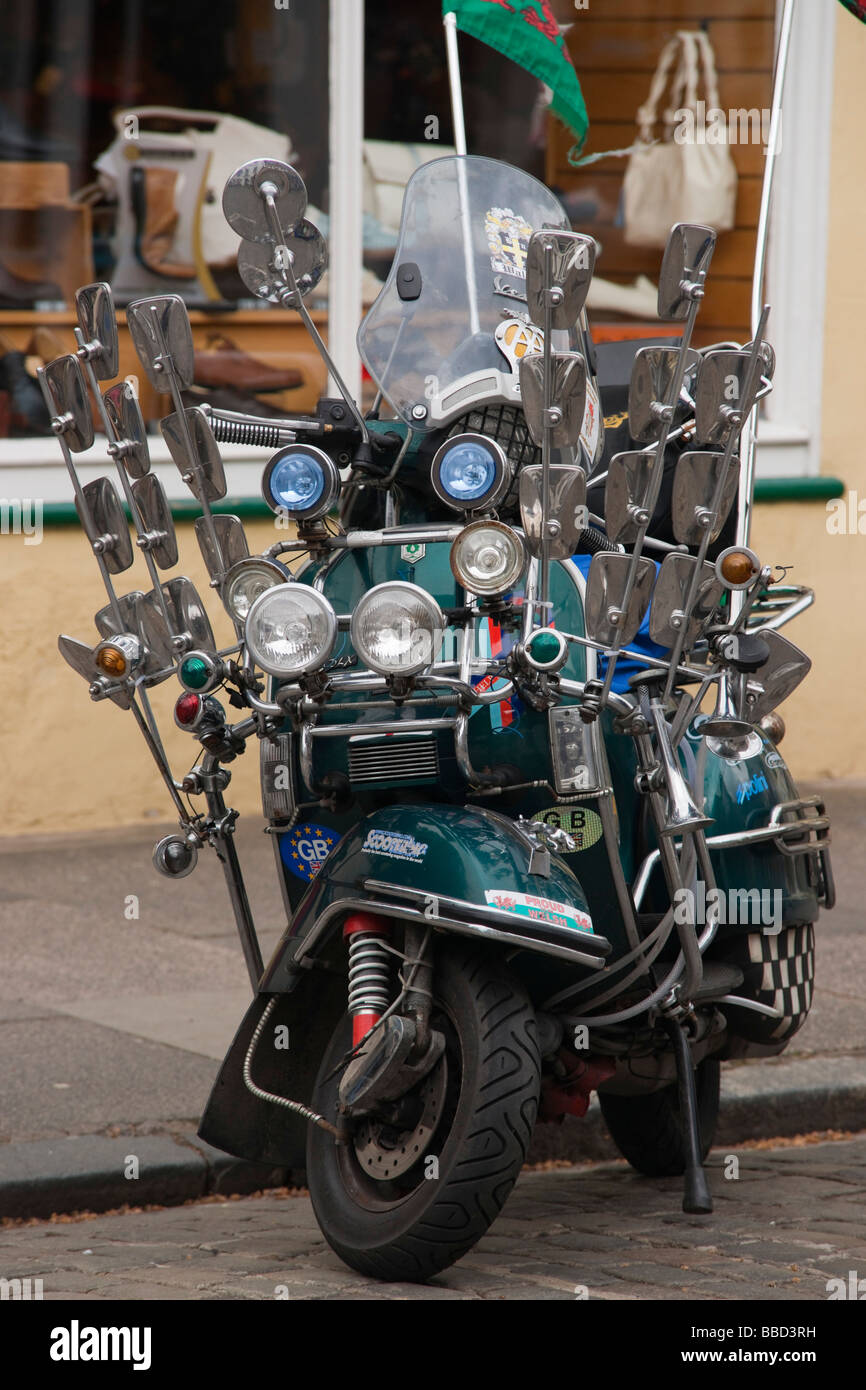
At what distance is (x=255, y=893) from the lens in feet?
24.7

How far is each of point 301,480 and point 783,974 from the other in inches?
62.0

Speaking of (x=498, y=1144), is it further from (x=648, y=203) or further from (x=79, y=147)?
(x=648, y=203)

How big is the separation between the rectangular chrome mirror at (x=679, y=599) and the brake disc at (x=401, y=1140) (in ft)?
3.14

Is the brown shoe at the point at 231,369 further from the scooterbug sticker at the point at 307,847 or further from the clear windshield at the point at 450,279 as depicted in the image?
the scooterbug sticker at the point at 307,847

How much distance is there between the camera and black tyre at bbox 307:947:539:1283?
3.66 m

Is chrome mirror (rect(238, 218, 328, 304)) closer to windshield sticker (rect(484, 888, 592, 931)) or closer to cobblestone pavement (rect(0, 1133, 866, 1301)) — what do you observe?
windshield sticker (rect(484, 888, 592, 931))

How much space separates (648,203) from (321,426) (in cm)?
612

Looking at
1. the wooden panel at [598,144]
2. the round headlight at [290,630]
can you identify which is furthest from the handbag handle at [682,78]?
the round headlight at [290,630]

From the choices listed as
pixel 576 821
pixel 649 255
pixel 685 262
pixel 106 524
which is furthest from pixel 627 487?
pixel 649 255

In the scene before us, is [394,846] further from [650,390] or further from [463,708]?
[650,390]

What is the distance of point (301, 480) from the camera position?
13.0 feet

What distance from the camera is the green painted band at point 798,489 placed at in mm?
9492

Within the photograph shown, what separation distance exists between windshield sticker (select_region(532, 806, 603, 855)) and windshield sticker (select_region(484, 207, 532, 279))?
46.4 inches

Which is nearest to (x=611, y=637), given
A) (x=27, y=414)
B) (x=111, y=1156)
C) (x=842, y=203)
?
(x=111, y=1156)
